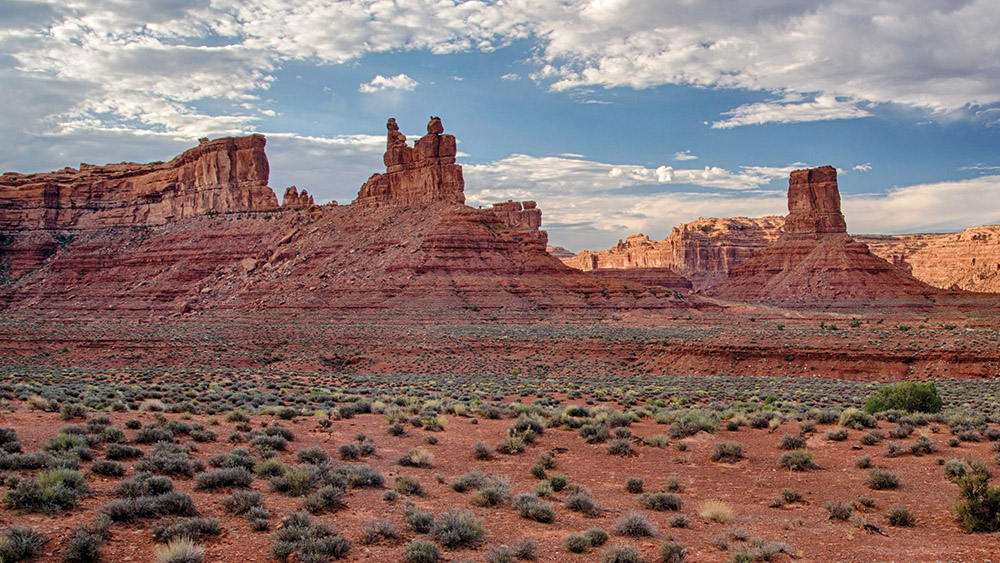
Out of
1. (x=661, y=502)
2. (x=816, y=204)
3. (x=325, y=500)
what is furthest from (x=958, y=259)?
(x=325, y=500)

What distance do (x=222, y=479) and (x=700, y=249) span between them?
5753 inches

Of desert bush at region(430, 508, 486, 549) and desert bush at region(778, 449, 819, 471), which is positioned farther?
desert bush at region(778, 449, 819, 471)

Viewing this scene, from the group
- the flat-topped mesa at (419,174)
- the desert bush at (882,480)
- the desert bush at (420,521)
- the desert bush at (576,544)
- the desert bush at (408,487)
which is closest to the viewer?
the desert bush at (576,544)

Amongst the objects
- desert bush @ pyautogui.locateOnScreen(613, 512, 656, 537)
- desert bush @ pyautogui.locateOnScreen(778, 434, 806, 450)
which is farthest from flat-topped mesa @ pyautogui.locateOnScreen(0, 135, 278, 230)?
desert bush @ pyautogui.locateOnScreen(613, 512, 656, 537)

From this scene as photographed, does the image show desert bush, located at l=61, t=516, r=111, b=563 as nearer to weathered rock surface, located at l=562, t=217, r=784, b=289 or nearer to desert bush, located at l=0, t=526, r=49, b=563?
desert bush, located at l=0, t=526, r=49, b=563

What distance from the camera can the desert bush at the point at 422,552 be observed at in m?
6.92

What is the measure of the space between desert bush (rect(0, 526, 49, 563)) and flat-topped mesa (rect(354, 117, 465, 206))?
70.5m

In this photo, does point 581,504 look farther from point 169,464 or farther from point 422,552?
point 169,464

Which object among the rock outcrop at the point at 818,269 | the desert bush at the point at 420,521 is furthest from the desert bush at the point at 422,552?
the rock outcrop at the point at 818,269

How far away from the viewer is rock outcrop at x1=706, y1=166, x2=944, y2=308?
251 ft

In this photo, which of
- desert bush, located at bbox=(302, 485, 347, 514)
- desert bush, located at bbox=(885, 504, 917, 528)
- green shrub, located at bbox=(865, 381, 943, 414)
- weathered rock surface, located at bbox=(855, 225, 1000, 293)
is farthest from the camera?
weathered rock surface, located at bbox=(855, 225, 1000, 293)

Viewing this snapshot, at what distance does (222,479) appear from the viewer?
8969 millimetres

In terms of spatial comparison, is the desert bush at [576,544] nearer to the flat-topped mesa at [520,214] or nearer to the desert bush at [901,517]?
the desert bush at [901,517]

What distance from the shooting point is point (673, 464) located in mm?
12336
